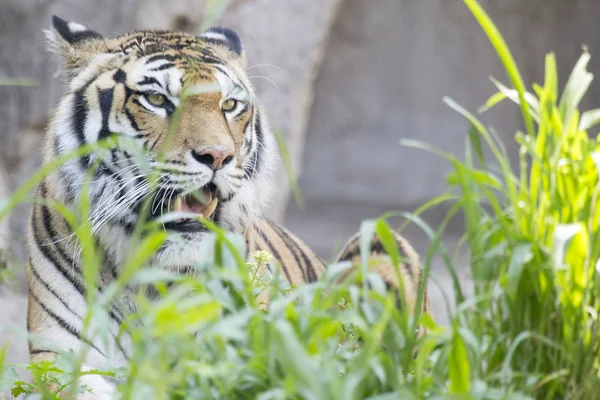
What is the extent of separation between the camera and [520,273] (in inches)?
61.8

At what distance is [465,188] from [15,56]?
11.4 feet

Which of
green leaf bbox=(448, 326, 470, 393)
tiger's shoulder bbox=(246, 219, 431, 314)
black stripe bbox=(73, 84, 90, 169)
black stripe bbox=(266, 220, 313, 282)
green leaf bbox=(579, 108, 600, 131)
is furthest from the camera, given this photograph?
black stripe bbox=(266, 220, 313, 282)

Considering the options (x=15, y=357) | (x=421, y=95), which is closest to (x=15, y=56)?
(x=15, y=357)

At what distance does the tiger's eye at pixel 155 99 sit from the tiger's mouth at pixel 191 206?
31 centimetres

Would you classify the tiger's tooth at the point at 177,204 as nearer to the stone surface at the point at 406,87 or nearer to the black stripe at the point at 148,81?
the black stripe at the point at 148,81

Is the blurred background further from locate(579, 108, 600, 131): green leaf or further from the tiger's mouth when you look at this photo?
locate(579, 108, 600, 131): green leaf

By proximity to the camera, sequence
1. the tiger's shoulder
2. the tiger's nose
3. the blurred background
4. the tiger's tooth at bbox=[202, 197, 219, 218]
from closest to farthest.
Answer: the tiger's nose, the tiger's tooth at bbox=[202, 197, 219, 218], the tiger's shoulder, the blurred background

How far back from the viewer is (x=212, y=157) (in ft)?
7.91

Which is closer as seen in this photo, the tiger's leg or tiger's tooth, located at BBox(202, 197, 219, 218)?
tiger's tooth, located at BBox(202, 197, 219, 218)

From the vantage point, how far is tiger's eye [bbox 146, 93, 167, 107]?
101 inches

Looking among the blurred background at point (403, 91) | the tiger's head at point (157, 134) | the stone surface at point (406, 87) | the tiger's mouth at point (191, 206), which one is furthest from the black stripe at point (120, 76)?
the stone surface at point (406, 87)

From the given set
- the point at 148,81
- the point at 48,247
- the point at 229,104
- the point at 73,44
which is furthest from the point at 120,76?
the point at 48,247

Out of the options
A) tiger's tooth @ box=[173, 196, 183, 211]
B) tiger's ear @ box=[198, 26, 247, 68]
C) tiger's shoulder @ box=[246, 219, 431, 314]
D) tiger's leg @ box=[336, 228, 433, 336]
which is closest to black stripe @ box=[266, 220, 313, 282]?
tiger's shoulder @ box=[246, 219, 431, 314]

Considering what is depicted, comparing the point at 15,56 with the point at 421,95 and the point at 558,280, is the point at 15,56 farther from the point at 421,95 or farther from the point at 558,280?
the point at 421,95
